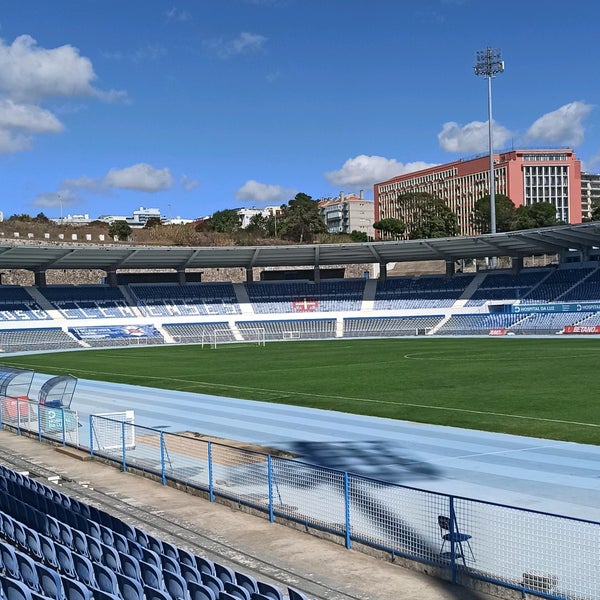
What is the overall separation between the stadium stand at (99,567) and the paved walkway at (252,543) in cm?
99

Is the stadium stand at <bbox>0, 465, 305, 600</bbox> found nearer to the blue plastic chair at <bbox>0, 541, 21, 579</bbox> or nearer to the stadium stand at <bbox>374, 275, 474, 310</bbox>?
the blue plastic chair at <bbox>0, 541, 21, 579</bbox>

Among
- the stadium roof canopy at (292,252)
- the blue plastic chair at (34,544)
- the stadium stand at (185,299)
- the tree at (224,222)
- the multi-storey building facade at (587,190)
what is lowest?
the blue plastic chair at (34,544)

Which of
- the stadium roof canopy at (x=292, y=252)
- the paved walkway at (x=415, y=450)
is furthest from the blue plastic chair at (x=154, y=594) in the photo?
the stadium roof canopy at (x=292, y=252)

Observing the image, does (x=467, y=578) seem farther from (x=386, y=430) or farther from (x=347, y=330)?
(x=347, y=330)

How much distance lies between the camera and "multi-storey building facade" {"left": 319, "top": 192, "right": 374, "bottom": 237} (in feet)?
579

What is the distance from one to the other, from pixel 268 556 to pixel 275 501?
2138 millimetres

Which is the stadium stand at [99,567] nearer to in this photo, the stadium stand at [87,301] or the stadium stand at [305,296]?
the stadium stand at [87,301]

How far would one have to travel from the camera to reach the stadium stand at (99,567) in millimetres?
6523

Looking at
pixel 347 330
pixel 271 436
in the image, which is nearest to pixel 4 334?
pixel 347 330

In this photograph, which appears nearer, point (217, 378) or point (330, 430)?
point (330, 430)

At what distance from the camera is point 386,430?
20594 millimetres

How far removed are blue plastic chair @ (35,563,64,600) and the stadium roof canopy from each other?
55.6 metres

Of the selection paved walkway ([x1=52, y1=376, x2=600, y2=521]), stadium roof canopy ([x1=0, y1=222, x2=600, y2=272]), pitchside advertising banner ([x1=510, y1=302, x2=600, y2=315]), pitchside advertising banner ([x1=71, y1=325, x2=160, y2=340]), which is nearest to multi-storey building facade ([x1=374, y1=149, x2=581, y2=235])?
stadium roof canopy ([x1=0, y1=222, x2=600, y2=272])

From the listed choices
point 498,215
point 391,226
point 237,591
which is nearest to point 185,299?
point 391,226
